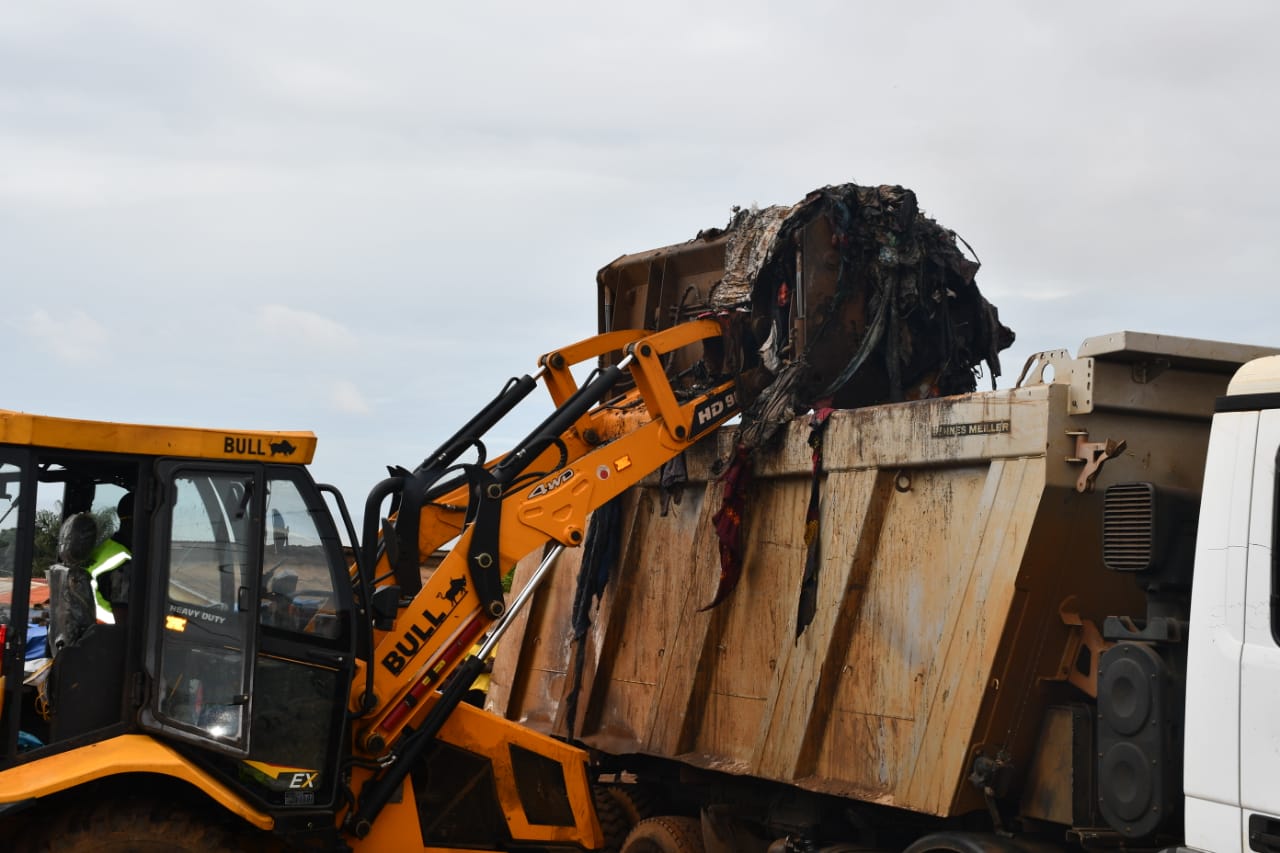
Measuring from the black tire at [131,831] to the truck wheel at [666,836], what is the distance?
8.17ft

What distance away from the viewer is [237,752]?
213 inches

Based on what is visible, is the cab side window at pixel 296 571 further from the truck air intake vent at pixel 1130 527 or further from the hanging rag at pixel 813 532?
the truck air intake vent at pixel 1130 527

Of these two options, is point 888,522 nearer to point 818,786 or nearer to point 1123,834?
point 818,786

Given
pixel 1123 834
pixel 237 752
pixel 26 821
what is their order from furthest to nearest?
pixel 237 752, pixel 26 821, pixel 1123 834

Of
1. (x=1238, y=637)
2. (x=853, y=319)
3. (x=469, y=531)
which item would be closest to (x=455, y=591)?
(x=469, y=531)

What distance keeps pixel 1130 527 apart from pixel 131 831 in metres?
3.71

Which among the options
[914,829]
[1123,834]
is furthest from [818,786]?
[1123,834]

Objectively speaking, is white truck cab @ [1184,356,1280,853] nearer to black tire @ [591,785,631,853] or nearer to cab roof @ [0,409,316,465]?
cab roof @ [0,409,316,465]

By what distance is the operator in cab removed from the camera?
5387 mm

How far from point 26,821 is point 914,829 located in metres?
3.53

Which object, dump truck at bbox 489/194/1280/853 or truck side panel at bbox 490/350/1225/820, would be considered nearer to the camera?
dump truck at bbox 489/194/1280/853

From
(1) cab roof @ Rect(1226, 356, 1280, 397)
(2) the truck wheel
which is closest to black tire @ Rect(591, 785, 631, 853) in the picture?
(2) the truck wheel

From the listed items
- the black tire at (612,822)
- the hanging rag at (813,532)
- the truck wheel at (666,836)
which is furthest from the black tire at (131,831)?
the black tire at (612,822)

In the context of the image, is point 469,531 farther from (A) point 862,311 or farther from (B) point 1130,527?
(B) point 1130,527
